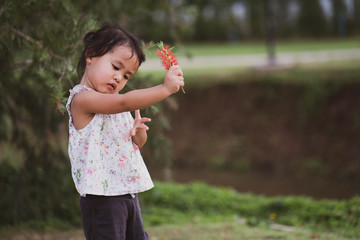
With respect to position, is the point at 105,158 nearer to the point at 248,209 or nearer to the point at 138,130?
the point at 138,130

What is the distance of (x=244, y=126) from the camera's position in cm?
1137

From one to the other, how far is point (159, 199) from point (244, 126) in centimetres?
492

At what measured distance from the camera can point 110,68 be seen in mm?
2438

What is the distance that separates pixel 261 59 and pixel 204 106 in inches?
119

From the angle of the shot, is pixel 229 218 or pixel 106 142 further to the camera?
pixel 229 218

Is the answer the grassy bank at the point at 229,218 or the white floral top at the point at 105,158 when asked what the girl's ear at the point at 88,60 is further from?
the grassy bank at the point at 229,218

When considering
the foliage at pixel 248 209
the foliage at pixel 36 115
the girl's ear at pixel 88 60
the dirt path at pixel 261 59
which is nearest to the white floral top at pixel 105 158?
the girl's ear at pixel 88 60

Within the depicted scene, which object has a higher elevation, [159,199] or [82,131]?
[82,131]

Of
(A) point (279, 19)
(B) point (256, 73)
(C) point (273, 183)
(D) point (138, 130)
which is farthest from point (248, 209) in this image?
(A) point (279, 19)

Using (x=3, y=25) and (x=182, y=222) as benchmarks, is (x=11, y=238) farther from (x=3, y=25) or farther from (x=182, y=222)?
(x=3, y=25)

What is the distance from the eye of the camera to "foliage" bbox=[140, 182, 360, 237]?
16.9 ft

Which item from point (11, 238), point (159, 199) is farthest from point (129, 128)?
point (159, 199)

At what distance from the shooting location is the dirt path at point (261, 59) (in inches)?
493

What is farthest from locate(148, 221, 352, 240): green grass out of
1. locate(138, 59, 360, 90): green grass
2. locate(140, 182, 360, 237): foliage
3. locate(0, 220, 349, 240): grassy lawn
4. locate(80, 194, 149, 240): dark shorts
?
locate(138, 59, 360, 90): green grass
